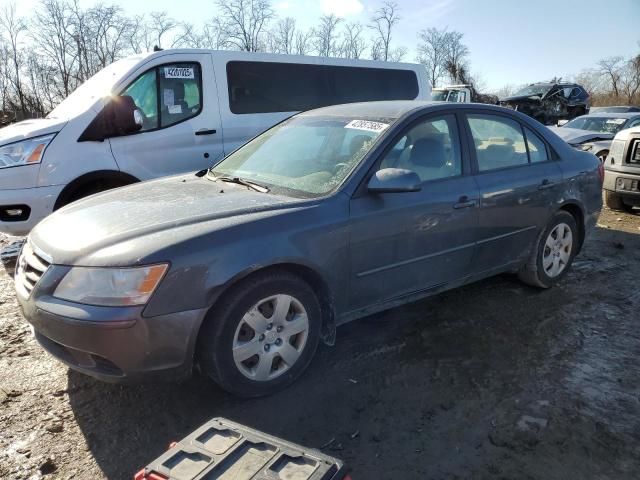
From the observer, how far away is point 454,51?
41094 mm

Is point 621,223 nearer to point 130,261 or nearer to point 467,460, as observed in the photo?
point 467,460

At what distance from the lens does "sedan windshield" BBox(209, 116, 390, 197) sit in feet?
10.1

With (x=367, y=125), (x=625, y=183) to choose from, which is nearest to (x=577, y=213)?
(x=367, y=125)

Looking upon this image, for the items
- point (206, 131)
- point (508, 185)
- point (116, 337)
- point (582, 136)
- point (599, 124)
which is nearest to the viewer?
point (116, 337)

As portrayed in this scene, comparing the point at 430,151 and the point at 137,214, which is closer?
the point at 137,214

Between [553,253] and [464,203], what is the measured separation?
1.41 metres

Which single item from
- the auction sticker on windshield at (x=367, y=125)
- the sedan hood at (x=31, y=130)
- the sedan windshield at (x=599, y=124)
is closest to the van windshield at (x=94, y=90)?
the sedan hood at (x=31, y=130)

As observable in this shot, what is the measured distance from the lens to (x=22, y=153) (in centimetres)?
468

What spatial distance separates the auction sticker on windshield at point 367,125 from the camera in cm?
324

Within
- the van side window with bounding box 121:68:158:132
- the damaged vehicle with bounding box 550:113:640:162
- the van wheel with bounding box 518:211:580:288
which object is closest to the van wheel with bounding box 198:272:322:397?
the van wheel with bounding box 518:211:580:288

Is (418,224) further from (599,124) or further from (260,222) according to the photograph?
(599,124)


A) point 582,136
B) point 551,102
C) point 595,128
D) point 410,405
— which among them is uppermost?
point 551,102

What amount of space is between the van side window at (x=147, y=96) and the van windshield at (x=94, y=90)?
0.59 feet

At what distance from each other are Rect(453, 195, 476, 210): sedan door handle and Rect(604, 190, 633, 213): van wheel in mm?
5093
